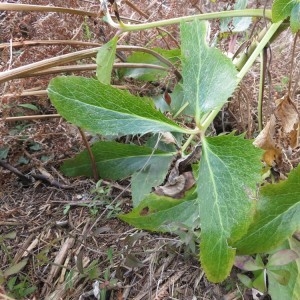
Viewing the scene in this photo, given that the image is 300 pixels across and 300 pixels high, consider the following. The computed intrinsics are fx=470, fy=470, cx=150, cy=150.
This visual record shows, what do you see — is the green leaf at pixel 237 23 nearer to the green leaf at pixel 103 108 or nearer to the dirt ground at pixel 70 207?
the dirt ground at pixel 70 207

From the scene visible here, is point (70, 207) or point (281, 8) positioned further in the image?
point (70, 207)

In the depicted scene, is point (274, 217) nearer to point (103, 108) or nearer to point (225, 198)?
point (225, 198)

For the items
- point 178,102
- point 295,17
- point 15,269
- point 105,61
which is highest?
point 295,17

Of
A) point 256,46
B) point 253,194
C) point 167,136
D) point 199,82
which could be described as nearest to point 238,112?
point 256,46

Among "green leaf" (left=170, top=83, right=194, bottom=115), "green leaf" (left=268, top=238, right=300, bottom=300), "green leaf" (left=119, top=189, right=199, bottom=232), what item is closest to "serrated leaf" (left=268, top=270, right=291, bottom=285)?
"green leaf" (left=268, top=238, right=300, bottom=300)

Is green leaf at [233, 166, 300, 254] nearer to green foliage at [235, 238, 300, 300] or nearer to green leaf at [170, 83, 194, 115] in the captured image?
green foliage at [235, 238, 300, 300]

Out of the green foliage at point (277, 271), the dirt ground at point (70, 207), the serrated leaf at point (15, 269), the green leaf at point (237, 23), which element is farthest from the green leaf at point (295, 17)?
the serrated leaf at point (15, 269)

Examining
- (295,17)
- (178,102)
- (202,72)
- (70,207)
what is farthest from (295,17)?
(70,207)
